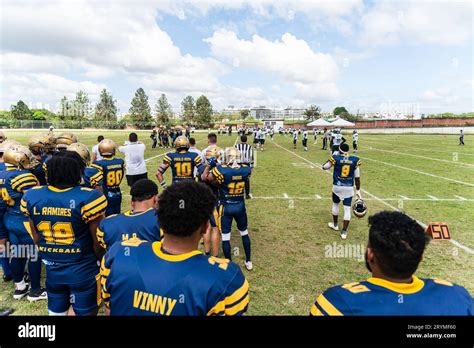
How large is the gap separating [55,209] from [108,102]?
388ft

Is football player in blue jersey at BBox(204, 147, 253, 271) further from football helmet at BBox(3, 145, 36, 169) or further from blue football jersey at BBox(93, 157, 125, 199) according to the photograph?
football helmet at BBox(3, 145, 36, 169)

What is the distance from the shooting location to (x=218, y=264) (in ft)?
6.10

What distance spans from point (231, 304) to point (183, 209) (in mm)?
668

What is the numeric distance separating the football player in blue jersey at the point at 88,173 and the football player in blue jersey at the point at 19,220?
36.0 inches

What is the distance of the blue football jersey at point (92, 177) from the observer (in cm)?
546

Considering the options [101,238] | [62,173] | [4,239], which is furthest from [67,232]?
[4,239]

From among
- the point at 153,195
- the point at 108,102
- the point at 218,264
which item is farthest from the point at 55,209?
the point at 108,102

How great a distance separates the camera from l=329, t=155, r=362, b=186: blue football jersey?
22.9 ft

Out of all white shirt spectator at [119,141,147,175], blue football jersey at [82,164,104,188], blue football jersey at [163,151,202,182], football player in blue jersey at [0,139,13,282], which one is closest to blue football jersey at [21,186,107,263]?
football player in blue jersey at [0,139,13,282]

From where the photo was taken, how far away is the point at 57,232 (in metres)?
3.04

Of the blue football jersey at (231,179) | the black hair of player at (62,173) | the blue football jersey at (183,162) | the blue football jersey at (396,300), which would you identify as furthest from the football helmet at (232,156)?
the blue football jersey at (396,300)

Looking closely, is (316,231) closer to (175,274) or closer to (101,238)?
(101,238)
